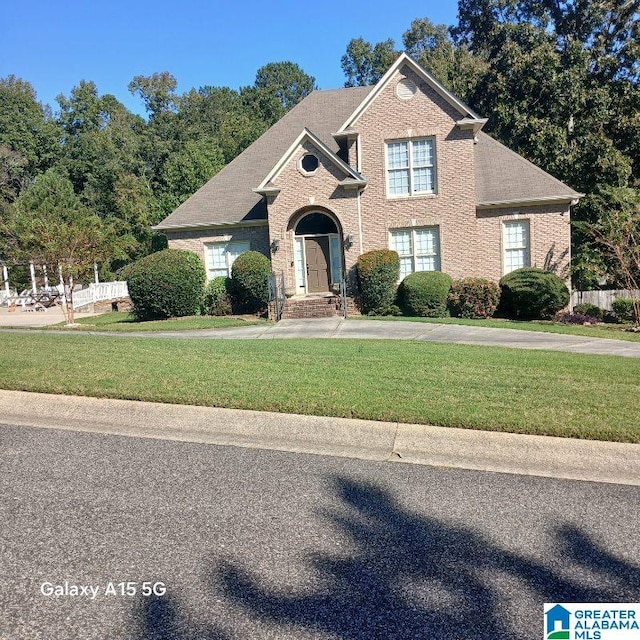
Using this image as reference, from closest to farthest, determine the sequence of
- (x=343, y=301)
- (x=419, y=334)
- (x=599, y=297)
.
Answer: (x=419, y=334), (x=343, y=301), (x=599, y=297)

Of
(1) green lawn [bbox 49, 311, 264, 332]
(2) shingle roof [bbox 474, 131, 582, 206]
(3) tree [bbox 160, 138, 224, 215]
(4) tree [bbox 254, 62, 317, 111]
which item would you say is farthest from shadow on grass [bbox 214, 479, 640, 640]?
(4) tree [bbox 254, 62, 317, 111]

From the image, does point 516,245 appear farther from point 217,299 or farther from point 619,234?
point 217,299

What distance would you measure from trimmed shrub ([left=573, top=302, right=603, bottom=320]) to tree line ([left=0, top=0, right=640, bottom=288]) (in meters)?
1.23

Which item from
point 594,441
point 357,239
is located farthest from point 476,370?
point 357,239

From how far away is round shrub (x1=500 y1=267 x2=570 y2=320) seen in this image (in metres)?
17.8

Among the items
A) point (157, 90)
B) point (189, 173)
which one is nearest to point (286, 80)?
point (157, 90)

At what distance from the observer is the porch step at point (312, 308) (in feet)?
62.2

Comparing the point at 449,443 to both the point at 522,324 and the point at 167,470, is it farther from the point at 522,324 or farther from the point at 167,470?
the point at 522,324

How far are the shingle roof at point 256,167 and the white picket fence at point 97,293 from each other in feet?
27.9

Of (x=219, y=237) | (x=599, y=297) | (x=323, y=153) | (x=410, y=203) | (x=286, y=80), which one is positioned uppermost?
(x=286, y=80)

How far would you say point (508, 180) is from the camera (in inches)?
827

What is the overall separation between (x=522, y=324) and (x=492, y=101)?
1879 centimetres

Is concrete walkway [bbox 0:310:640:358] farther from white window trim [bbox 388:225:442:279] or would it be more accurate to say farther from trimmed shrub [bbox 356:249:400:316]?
white window trim [bbox 388:225:442:279]

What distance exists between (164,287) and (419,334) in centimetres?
976
